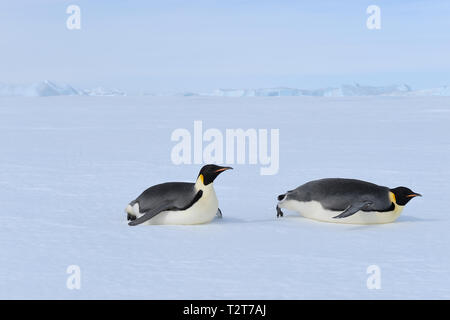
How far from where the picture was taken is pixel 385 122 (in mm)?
18062

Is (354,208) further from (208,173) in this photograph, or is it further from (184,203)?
(184,203)

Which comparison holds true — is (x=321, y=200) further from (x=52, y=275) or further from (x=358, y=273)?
(x=52, y=275)

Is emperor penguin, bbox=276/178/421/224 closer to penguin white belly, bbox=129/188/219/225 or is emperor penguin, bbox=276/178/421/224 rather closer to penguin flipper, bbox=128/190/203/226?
penguin white belly, bbox=129/188/219/225

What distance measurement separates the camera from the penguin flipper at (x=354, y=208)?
5.05 m

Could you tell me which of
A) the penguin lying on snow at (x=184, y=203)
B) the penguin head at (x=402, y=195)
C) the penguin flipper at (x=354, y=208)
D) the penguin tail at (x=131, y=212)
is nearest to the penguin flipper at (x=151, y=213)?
the penguin lying on snow at (x=184, y=203)

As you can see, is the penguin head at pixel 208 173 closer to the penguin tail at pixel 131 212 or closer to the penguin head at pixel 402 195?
the penguin tail at pixel 131 212

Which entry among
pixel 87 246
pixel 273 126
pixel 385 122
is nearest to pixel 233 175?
pixel 87 246

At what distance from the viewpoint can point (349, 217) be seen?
17.3 ft

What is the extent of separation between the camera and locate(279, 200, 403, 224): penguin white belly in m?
5.26

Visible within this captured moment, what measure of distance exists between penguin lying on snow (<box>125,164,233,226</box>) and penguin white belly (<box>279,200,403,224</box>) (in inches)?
32.7

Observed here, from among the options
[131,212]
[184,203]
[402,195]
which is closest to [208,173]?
[184,203]

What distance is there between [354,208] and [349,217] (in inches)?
6.9

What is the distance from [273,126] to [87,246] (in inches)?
495

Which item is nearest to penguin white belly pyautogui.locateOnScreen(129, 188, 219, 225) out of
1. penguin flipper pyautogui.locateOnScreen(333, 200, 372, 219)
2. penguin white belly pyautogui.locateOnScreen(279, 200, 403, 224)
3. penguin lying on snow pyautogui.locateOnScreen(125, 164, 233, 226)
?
penguin lying on snow pyautogui.locateOnScreen(125, 164, 233, 226)
